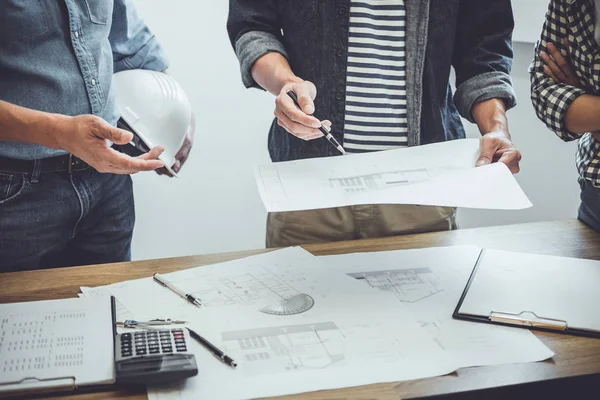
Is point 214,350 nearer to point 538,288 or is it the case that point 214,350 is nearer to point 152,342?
point 152,342

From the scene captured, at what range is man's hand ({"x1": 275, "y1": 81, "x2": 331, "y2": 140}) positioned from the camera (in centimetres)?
128

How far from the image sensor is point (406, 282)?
1.23 metres

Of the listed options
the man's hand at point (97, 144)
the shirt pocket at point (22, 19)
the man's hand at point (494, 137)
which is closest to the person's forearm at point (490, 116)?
the man's hand at point (494, 137)

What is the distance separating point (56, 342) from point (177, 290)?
0.77 feet

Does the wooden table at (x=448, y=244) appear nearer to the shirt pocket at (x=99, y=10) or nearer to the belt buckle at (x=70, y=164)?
the belt buckle at (x=70, y=164)

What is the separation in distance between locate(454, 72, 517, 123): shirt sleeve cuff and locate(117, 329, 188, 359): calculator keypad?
857 mm

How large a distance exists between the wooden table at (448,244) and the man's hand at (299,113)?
0.79 ft

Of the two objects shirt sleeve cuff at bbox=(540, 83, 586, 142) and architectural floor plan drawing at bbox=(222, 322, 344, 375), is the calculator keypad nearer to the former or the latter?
architectural floor plan drawing at bbox=(222, 322, 344, 375)

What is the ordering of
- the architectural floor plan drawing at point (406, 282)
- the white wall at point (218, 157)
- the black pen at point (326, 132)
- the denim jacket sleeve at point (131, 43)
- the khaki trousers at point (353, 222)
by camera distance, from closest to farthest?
the architectural floor plan drawing at point (406, 282)
the black pen at point (326, 132)
the khaki trousers at point (353, 222)
the denim jacket sleeve at point (131, 43)
the white wall at point (218, 157)

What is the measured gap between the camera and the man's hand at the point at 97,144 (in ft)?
4.03

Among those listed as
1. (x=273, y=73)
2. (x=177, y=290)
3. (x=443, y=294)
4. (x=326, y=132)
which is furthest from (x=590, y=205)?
(x=177, y=290)

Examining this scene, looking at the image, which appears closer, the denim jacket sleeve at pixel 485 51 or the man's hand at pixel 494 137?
the man's hand at pixel 494 137

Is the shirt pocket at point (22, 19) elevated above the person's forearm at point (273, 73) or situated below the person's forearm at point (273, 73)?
above

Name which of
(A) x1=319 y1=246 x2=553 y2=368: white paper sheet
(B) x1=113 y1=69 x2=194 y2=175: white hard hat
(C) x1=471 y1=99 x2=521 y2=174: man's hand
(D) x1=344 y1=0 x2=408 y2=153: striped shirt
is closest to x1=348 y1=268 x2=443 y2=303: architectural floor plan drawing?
(A) x1=319 y1=246 x2=553 y2=368: white paper sheet
